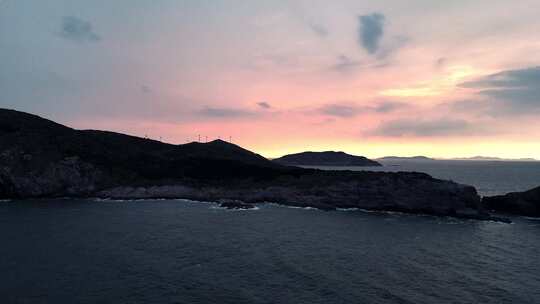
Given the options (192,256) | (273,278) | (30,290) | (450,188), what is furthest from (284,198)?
(30,290)

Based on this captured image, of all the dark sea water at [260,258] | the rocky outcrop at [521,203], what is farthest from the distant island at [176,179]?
the dark sea water at [260,258]

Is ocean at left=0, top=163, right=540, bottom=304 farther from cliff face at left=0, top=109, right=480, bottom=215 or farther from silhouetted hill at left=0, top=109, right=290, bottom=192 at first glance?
silhouetted hill at left=0, top=109, right=290, bottom=192

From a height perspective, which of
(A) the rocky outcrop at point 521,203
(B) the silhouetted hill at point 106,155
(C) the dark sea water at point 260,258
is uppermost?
(B) the silhouetted hill at point 106,155

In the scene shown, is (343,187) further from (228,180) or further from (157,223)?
(157,223)

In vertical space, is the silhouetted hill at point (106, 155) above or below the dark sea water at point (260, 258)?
above

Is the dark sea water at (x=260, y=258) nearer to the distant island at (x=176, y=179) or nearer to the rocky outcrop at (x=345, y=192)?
the rocky outcrop at (x=345, y=192)

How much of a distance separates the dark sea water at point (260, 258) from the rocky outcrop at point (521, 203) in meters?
10.9

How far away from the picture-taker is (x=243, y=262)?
64812 millimetres

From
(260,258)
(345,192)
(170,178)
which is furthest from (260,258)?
(170,178)

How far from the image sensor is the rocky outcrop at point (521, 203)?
115 metres

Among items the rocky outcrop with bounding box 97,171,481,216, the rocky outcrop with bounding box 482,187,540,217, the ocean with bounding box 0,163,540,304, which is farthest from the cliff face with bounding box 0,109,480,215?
the ocean with bounding box 0,163,540,304

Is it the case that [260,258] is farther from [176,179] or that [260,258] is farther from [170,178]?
[170,178]

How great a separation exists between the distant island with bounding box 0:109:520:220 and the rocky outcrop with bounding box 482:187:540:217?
381 inches

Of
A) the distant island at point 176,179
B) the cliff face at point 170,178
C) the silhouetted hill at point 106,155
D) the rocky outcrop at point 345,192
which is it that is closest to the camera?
the rocky outcrop at point 345,192
